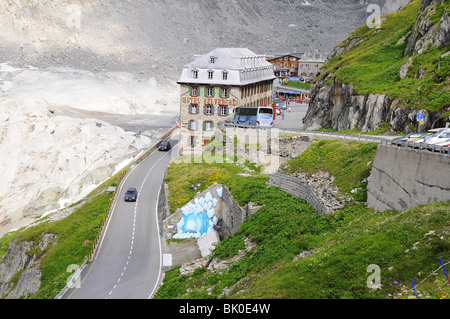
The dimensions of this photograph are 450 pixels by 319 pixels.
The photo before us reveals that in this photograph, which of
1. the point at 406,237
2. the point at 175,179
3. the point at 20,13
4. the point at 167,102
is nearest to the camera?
the point at 406,237

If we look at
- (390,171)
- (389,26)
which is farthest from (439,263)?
(389,26)

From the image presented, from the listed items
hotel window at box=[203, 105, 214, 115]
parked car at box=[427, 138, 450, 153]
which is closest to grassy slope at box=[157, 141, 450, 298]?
parked car at box=[427, 138, 450, 153]

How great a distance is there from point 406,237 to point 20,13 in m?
181

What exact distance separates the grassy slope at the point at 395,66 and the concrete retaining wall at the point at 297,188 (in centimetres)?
1358

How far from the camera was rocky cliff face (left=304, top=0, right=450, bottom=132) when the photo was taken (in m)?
48.6

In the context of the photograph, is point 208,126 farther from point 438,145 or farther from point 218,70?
point 438,145

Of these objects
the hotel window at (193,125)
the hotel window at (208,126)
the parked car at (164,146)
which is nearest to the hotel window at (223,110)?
the hotel window at (208,126)

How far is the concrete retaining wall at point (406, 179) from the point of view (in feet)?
86.2

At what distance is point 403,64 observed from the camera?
6066cm

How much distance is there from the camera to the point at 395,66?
63594 millimetres

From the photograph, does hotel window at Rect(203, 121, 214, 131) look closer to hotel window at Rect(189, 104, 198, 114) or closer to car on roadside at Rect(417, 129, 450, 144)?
hotel window at Rect(189, 104, 198, 114)
